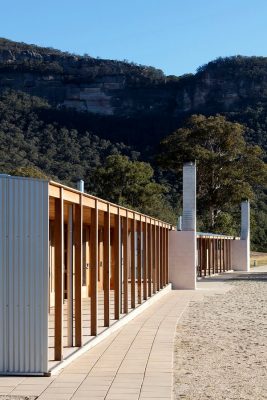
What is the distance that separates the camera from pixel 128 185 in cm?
4591

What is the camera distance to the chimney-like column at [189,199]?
2256 cm

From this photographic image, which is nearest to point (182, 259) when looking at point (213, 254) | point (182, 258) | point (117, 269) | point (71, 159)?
point (182, 258)

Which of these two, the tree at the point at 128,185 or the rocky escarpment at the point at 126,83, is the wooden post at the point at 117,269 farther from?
the rocky escarpment at the point at 126,83

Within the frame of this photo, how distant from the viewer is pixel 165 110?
69.6 metres

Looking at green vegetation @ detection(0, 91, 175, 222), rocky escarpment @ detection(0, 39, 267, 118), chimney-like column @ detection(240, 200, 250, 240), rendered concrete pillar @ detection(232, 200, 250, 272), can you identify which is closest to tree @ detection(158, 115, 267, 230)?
chimney-like column @ detection(240, 200, 250, 240)

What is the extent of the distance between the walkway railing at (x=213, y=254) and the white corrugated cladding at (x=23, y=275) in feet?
78.2

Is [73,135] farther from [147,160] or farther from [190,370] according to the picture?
[190,370]

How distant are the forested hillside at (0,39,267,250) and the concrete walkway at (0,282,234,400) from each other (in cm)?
3352

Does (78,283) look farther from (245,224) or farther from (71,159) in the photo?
(71,159)

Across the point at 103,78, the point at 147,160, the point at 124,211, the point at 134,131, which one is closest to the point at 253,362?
the point at 124,211

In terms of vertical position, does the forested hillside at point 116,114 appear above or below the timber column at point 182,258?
above

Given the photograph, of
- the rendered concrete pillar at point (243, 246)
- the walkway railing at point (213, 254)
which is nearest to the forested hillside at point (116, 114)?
the rendered concrete pillar at point (243, 246)

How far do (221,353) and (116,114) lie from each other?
61.8 metres

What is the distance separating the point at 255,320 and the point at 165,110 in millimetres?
57397
